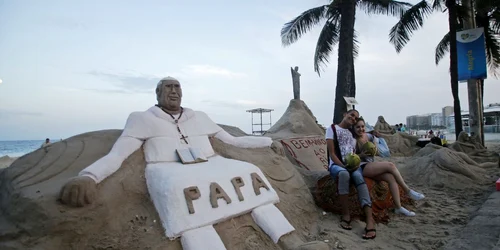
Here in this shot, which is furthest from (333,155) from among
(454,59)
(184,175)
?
(454,59)

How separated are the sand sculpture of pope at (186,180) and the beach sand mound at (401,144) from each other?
8.73 m

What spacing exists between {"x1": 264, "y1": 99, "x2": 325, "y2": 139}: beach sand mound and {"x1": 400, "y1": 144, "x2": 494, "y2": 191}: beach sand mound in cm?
233

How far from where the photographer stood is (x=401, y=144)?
11523 mm

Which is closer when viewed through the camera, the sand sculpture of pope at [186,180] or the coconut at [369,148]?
the sand sculpture of pope at [186,180]

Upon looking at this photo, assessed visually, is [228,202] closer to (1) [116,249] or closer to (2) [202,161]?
(2) [202,161]

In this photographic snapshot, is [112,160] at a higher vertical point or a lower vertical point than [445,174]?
higher

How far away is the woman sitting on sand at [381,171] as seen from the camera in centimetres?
385

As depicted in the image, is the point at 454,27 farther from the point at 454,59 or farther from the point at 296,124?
the point at 296,124

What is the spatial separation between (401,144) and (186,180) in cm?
1033

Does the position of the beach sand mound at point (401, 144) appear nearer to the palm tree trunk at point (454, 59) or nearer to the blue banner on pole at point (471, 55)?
the palm tree trunk at point (454, 59)

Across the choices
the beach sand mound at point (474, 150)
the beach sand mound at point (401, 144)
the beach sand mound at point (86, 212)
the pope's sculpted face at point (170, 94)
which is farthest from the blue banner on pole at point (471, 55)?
the pope's sculpted face at point (170, 94)

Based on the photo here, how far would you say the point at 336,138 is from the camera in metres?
3.94

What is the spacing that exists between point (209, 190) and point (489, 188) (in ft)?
15.4

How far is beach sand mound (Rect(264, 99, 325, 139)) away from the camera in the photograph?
306 inches
